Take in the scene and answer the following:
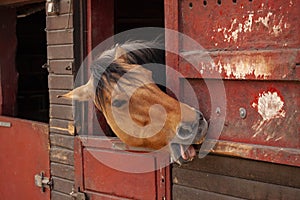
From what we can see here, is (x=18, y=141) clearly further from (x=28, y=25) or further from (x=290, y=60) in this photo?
(x=290, y=60)

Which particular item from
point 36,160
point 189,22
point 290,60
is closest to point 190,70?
point 189,22

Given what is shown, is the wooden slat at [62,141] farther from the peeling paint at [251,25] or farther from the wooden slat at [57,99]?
the peeling paint at [251,25]

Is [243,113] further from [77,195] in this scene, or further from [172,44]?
[77,195]

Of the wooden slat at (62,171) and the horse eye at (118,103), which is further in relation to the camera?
the wooden slat at (62,171)

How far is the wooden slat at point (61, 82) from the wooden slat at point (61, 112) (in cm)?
13

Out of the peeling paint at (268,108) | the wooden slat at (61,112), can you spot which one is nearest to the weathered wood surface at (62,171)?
the wooden slat at (61,112)

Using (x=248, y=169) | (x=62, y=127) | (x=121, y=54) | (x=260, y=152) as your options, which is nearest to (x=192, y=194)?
(x=248, y=169)

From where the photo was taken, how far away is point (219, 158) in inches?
96.7

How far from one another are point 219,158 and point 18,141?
205 cm

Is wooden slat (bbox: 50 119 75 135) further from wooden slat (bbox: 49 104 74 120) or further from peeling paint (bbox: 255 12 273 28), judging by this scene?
peeling paint (bbox: 255 12 273 28)

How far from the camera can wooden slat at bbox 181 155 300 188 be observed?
2.17m

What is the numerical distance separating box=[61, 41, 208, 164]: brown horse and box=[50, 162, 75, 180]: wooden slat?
994 mm

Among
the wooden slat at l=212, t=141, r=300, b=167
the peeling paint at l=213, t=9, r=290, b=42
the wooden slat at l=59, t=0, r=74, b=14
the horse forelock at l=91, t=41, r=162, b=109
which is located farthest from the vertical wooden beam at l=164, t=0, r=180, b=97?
the wooden slat at l=59, t=0, r=74, b=14

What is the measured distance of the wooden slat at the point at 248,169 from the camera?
217 centimetres
